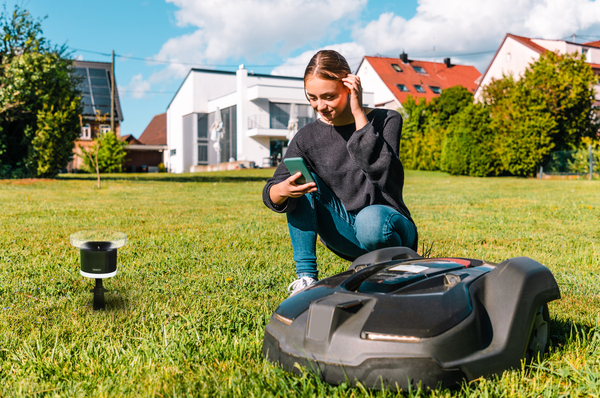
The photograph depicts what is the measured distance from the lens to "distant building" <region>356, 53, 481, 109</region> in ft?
130

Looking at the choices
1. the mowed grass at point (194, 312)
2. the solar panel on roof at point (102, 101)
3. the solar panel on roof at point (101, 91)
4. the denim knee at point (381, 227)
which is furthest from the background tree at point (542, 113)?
the solar panel on roof at point (101, 91)

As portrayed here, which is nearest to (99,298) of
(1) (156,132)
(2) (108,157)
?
(2) (108,157)

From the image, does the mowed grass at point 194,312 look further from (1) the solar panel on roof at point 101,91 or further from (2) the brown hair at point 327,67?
(1) the solar panel on roof at point 101,91

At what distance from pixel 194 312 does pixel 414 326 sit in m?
1.26

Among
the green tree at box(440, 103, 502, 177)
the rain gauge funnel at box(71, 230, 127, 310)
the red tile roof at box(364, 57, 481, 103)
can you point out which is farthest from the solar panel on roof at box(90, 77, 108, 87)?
the rain gauge funnel at box(71, 230, 127, 310)

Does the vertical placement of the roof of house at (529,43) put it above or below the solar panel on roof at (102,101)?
above

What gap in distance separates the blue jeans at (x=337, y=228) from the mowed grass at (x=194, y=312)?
13.2 inches

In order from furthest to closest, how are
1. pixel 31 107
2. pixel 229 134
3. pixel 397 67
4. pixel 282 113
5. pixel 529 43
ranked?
1. pixel 397 67
2. pixel 229 134
3. pixel 282 113
4. pixel 529 43
5. pixel 31 107

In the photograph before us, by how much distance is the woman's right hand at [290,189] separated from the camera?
2.16m

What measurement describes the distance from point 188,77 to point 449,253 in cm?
3915

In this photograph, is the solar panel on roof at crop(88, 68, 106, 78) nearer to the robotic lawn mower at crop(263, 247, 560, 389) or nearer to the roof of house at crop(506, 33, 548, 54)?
the roof of house at crop(506, 33, 548, 54)

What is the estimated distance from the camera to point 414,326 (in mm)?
1378

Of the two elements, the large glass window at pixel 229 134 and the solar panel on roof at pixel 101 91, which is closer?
the large glass window at pixel 229 134

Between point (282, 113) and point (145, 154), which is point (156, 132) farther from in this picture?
point (282, 113)
